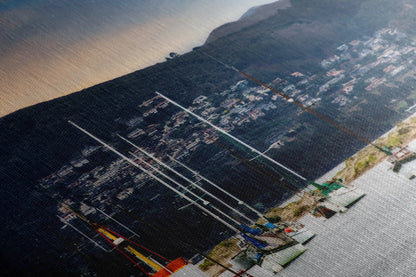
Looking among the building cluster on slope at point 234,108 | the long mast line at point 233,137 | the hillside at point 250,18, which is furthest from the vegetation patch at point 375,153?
the hillside at point 250,18

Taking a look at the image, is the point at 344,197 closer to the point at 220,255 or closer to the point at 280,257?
the point at 280,257

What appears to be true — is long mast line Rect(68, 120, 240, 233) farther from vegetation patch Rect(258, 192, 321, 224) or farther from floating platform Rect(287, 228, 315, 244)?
floating platform Rect(287, 228, 315, 244)

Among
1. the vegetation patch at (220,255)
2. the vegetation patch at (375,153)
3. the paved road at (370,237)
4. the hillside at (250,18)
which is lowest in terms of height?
the paved road at (370,237)

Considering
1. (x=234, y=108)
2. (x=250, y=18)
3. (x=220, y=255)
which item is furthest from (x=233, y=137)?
(x=250, y=18)

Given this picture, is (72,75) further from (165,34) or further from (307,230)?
(307,230)

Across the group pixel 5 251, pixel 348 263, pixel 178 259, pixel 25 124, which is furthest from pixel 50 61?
pixel 348 263

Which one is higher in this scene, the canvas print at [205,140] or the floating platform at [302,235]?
the canvas print at [205,140]

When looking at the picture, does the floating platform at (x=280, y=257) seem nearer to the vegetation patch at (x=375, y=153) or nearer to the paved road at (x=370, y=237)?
the paved road at (x=370, y=237)

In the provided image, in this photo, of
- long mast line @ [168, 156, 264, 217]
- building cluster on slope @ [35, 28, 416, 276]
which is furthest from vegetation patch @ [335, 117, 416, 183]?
long mast line @ [168, 156, 264, 217]
